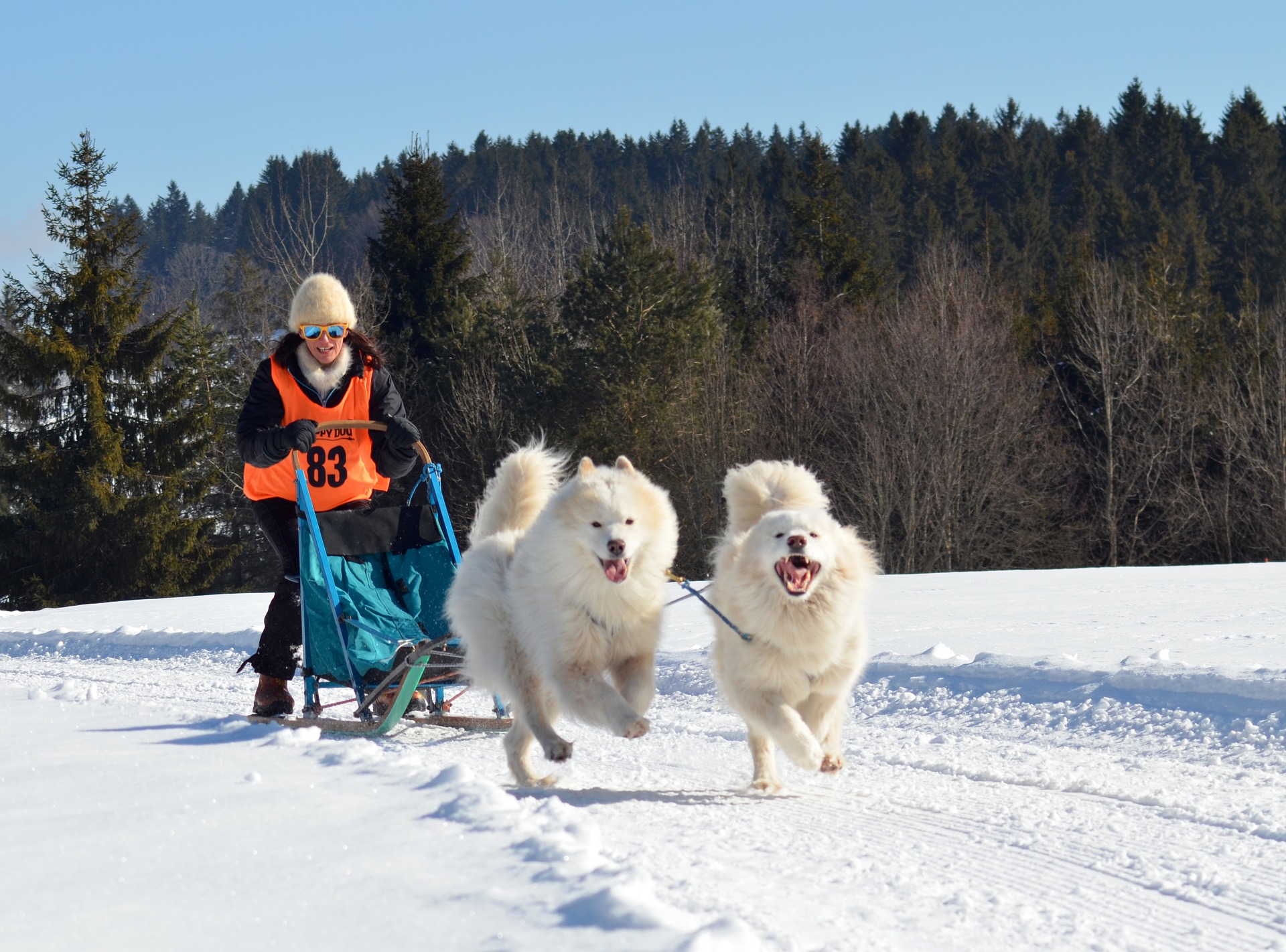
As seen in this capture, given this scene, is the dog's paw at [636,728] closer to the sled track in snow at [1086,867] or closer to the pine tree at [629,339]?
the sled track in snow at [1086,867]

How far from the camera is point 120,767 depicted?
3.54 m

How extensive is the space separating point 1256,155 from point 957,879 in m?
49.0

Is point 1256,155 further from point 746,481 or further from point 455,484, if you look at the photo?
point 746,481

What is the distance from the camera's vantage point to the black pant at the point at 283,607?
17.2 feet

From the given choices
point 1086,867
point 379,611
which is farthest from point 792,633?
point 379,611

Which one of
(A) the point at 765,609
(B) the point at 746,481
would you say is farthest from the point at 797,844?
(B) the point at 746,481

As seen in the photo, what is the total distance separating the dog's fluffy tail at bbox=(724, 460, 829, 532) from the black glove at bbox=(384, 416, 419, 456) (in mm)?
1494

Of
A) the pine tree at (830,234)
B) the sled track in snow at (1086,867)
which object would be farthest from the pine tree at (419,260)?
the sled track in snow at (1086,867)

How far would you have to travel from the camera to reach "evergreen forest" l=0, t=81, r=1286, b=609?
23688 millimetres

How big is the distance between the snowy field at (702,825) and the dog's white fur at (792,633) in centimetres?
24

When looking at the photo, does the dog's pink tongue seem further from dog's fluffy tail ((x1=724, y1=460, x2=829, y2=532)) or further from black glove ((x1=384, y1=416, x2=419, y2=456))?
black glove ((x1=384, y1=416, x2=419, y2=456))

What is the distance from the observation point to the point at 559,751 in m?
4.02

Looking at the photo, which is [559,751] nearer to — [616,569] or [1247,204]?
[616,569]

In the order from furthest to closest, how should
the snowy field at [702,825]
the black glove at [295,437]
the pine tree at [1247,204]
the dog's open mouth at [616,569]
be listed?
the pine tree at [1247,204] < the black glove at [295,437] < the dog's open mouth at [616,569] < the snowy field at [702,825]
